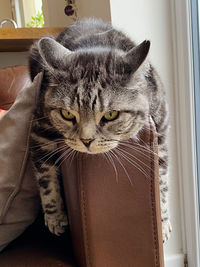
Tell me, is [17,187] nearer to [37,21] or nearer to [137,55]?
[137,55]

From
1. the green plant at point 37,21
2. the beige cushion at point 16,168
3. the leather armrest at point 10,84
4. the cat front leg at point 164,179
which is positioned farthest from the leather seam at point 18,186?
the green plant at point 37,21

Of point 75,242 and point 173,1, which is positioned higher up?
point 173,1

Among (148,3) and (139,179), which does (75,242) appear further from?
(148,3)

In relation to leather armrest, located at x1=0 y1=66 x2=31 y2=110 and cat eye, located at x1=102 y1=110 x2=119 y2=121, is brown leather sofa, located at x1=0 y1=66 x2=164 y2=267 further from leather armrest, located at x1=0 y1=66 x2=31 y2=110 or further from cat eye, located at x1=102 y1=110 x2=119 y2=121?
leather armrest, located at x1=0 y1=66 x2=31 y2=110

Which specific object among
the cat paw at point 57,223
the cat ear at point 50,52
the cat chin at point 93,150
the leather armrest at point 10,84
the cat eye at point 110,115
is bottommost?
the cat paw at point 57,223

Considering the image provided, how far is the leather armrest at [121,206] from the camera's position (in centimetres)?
61

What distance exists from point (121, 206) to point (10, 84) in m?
1.16

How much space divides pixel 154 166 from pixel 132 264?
205 millimetres

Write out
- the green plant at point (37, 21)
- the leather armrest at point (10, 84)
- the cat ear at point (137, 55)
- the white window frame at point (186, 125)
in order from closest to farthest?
1. the cat ear at point (137, 55)
2. the white window frame at point (186, 125)
3. the leather armrest at point (10, 84)
4. the green plant at point (37, 21)

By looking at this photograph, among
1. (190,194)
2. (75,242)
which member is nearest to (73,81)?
(75,242)

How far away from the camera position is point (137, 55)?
740 millimetres

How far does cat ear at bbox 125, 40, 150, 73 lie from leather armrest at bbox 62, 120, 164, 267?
170 mm

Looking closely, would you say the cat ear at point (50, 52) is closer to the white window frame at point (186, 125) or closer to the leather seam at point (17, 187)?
the leather seam at point (17, 187)

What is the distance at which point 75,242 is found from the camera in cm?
72
